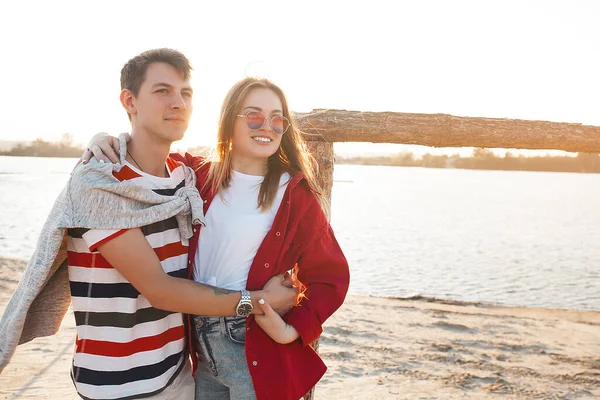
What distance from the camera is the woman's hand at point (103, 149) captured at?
1987 millimetres

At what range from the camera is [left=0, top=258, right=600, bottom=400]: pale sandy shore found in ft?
15.3

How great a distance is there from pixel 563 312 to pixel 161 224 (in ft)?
28.1

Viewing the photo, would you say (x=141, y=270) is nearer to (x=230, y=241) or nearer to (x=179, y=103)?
(x=230, y=241)

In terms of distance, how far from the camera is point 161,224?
2041mm

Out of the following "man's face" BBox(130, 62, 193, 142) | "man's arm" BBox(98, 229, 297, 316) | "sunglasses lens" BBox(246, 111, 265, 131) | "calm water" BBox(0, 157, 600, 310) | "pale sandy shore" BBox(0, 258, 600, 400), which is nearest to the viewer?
"man's arm" BBox(98, 229, 297, 316)

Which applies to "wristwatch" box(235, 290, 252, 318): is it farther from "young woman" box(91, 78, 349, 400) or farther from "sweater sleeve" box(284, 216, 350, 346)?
"sweater sleeve" box(284, 216, 350, 346)

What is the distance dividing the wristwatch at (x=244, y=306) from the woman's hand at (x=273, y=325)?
0.15 ft

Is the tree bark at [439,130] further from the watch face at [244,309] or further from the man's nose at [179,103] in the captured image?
the watch face at [244,309]

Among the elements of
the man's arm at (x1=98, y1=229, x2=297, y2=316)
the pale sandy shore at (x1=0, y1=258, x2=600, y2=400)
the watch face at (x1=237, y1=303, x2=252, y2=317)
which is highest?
the man's arm at (x1=98, y1=229, x2=297, y2=316)

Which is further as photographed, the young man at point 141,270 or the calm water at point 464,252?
the calm water at point 464,252

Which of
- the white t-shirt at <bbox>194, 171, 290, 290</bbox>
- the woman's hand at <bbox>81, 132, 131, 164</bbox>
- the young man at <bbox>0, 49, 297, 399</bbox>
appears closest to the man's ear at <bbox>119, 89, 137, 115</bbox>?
the young man at <bbox>0, 49, 297, 399</bbox>

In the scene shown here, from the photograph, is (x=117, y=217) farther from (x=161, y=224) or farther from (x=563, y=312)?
(x=563, y=312)

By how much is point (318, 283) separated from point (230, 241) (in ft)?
1.39

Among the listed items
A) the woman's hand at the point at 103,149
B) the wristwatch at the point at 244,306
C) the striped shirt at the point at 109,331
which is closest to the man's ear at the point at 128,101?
the woman's hand at the point at 103,149
